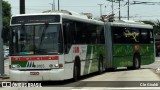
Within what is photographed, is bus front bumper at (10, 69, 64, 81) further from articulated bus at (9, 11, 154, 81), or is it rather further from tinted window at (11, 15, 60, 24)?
tinted window at (11, 15, 60, 24)

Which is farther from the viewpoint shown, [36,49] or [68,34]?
[68,34]

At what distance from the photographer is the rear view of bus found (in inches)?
759

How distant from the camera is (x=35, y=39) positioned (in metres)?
19.5

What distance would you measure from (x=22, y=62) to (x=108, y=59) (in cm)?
1078

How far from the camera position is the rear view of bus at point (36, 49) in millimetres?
19281

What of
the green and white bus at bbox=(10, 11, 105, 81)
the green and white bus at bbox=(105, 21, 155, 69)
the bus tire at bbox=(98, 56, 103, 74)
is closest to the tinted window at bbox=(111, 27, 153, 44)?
the green and white bus at bbox=(105, 21, 155, 69)

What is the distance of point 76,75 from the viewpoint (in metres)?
21.4

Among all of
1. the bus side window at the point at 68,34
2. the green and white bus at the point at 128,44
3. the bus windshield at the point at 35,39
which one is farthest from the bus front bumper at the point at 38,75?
the green and white bus at the point at 128,44

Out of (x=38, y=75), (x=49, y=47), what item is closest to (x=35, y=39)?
(x=49, y=47)

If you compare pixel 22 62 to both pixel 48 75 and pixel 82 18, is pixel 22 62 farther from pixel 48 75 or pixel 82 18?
pixel 82 18

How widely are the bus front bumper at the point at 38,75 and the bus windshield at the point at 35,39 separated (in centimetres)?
75

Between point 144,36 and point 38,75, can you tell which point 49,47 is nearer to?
point 38,75

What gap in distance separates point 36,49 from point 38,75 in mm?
1041

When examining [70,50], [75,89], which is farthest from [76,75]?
[75,89]
